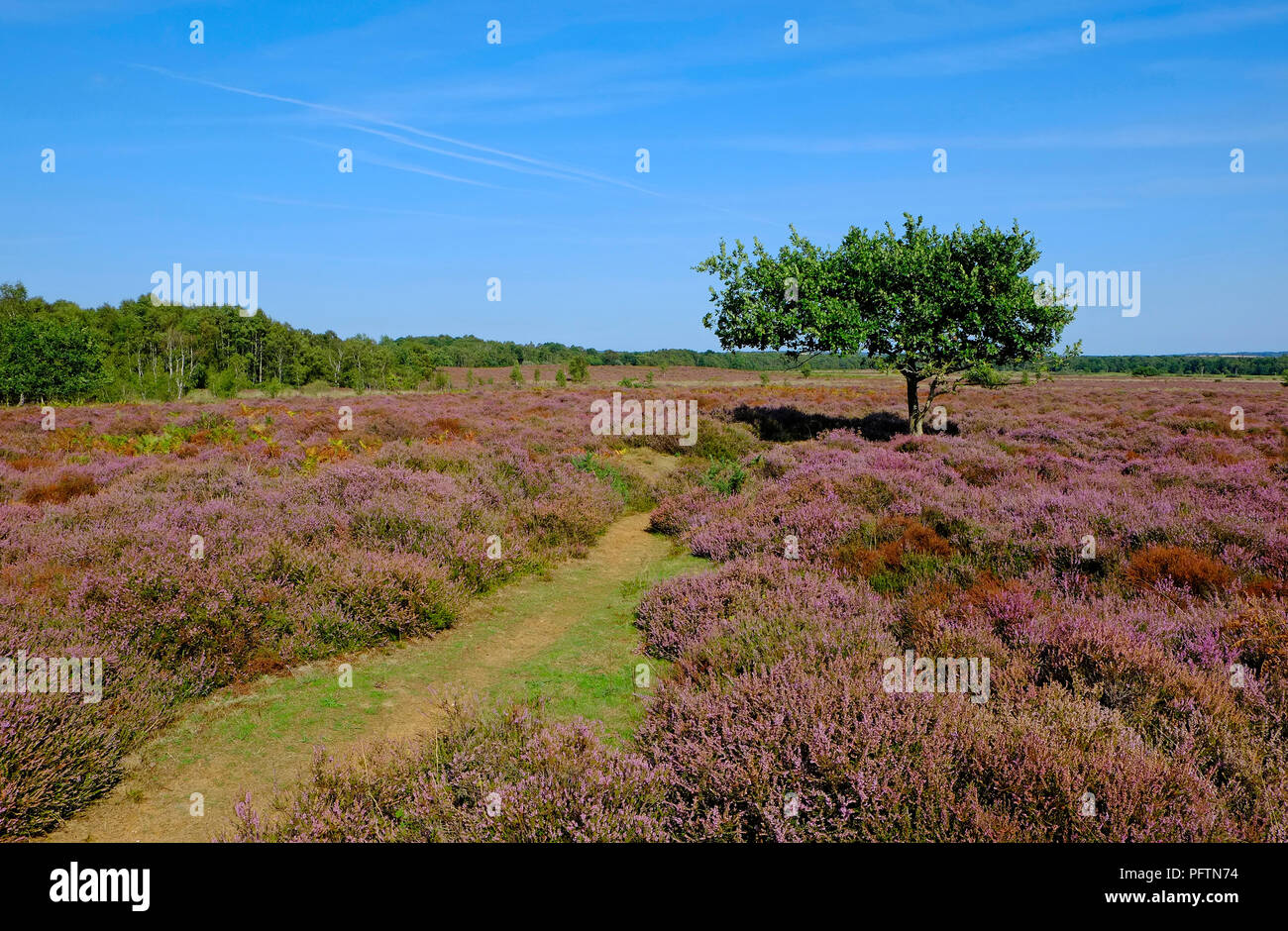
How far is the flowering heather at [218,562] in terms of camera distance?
4.50m

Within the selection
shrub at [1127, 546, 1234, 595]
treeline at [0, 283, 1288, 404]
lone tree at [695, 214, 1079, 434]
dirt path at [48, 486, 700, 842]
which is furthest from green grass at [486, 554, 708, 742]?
treeline at [0, 283, 1288, 404]

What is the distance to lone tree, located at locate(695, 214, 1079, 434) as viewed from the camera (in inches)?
773

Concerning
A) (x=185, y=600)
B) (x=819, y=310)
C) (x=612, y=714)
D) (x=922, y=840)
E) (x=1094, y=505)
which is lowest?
(x=612, y=714)

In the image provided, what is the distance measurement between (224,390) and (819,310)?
50981mm

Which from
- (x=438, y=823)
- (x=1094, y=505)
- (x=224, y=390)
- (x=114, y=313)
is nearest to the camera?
(x=438, y=823)

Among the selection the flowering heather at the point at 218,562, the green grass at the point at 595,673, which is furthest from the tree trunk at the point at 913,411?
the green grass at the point at 595,673

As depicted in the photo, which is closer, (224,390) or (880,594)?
(880,594)

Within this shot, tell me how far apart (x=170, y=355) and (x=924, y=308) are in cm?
8326

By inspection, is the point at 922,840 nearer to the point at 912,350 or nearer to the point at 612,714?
the point at 612,714

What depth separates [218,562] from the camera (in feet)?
22.7

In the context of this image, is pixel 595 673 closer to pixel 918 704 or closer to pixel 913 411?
pixel 918 704

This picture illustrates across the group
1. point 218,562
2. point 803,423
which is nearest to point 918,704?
point 218,562
